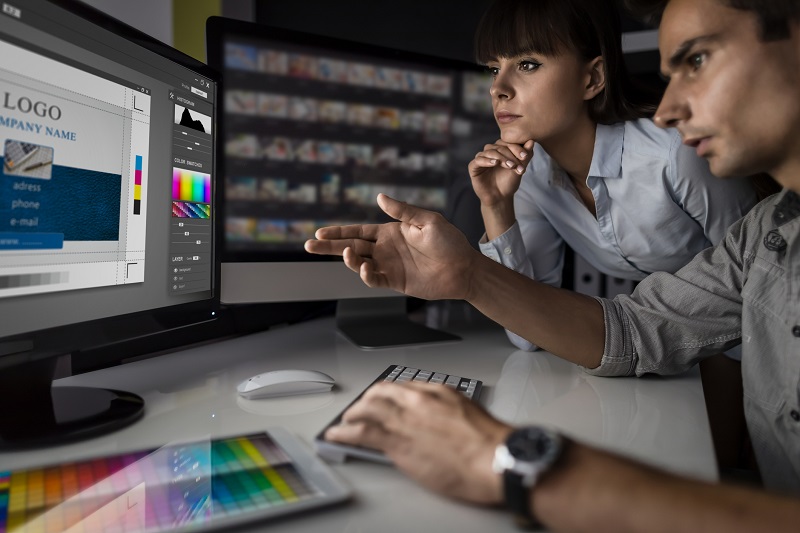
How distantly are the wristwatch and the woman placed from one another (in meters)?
0.89

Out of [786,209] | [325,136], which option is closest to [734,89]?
[786,209]

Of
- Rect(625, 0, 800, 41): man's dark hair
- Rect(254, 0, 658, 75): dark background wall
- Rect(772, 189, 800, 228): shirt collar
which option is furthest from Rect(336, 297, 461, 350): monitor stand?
Rect(254, 0, 658, 75): dark background wall

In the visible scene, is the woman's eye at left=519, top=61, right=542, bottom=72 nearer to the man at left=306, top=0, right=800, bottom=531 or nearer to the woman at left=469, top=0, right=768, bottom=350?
the woman at left=469, top=0, right=768, bottom=350

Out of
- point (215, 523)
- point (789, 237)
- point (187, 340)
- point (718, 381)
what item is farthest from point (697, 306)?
point (187, 340)

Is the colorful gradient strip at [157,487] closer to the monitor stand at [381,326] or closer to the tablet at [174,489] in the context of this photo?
the tablet at [174,489]

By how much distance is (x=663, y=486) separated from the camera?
48 centimetres

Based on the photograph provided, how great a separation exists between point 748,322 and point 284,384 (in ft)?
2.29

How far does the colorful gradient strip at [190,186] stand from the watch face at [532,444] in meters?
0.61

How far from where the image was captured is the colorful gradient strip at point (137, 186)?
803 millimetres

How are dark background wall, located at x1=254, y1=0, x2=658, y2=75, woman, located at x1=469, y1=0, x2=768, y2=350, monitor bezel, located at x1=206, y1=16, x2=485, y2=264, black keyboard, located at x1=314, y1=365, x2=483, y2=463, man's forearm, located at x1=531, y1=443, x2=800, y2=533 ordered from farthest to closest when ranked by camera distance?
dark background wall, located at x1=254, y1=0, x2=658, y2=75
woman, located at x1=469, y1=0, x2=768, y2=350
monitor bezel, located at x1=206, y1=16, x2=485, y2=264
black keyboard, located at x1=314, y1=365, x2=483, y2=463
man's forearm, located at x1=531, y1=443, x2=800, y2=533

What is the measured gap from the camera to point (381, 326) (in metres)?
1.39

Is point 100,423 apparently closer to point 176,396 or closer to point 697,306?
point 176,396

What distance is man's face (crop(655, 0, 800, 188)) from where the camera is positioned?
779mm

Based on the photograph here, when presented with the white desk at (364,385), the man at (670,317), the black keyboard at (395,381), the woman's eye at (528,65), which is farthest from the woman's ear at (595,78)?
the black keyboard at (395,381)
